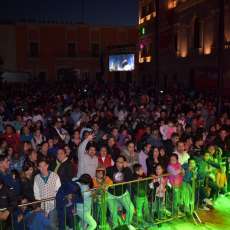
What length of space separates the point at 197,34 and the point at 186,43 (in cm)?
189

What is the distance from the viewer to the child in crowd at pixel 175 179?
7764 millimetres

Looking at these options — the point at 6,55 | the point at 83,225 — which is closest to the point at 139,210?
the point at 83,225

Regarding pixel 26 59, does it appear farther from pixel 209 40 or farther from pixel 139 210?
pixel 139 210

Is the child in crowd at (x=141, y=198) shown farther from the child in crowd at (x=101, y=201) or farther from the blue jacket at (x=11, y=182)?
the blue jacket at (x=11, y=182)

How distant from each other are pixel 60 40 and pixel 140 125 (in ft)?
119

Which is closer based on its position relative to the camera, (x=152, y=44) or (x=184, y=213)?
(x=184, y=213)

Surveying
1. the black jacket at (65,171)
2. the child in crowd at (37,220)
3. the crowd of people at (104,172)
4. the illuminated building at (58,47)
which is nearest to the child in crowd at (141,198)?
the crowd of people at (104,172)

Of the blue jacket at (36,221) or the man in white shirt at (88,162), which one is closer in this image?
the blue jacket at (36,221)

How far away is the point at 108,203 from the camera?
23.1 ft

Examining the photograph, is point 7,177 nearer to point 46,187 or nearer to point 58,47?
point 46,187

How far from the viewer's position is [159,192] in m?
7.75

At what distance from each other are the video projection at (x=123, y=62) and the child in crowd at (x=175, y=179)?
100ft

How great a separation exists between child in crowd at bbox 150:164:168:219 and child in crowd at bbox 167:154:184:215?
16cm

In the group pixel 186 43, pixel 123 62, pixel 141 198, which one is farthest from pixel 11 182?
pixel 123 62
